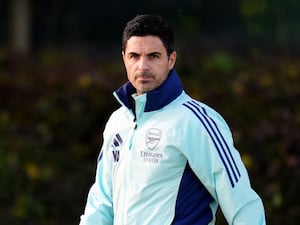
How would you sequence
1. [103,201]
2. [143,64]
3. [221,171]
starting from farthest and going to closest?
[103,201] < [143,64] < [221,171]

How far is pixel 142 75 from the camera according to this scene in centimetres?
562

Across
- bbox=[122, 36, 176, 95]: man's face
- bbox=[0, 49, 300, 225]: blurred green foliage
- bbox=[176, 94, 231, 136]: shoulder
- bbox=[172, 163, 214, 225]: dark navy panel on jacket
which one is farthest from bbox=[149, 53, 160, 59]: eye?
bbox=[0, 49, 300, 225]: blurred green foliage

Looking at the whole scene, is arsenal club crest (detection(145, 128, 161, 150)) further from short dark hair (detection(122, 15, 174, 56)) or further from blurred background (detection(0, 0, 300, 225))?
blurred background (detection(0, 0, 300, 225))

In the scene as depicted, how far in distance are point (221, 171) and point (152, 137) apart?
0.40m

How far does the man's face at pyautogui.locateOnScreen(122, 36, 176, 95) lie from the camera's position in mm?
5602

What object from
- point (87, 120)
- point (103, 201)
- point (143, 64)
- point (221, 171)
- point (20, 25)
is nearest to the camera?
point (221, 171)

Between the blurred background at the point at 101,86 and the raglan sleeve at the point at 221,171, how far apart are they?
16.0ft

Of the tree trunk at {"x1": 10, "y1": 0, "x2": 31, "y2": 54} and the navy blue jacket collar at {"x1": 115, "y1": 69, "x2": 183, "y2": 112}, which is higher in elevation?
the navy blue jacket collar at {"x1": 115, "y1": 69, "x2": 183, "y2": 112}

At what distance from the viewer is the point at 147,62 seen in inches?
221

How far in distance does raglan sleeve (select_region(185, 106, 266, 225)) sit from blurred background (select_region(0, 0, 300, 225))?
488cm

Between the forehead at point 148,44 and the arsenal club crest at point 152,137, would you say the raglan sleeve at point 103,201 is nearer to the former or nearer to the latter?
the arsenal club crest at point 152,137

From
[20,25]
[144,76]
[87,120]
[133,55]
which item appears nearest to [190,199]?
[144,76]

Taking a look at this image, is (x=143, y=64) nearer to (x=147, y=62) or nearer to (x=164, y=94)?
(x=147, y=62)

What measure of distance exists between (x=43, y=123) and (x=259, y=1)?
292 centimetres
